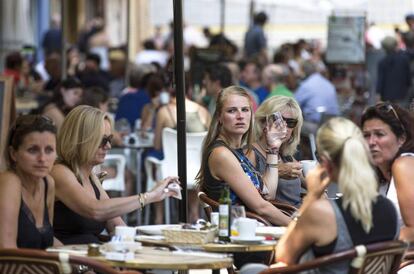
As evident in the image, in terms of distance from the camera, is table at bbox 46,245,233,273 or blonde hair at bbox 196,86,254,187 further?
blonde hair at bbox 196,86,254,187

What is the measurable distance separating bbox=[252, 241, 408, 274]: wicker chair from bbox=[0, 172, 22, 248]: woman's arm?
1125 mm

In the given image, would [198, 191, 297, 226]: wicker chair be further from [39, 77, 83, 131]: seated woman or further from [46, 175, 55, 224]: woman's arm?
[39, 77, 83, 131]: seated woman

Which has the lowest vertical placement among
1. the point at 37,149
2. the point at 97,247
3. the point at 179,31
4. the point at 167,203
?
the point at 167,203

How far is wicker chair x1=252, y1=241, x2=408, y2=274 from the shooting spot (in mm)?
5074

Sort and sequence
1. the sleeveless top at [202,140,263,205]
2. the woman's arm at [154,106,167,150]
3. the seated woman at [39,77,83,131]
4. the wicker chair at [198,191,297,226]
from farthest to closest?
the woman's arm at [154,106,167,150]
the seated woman at [39,77,83,131]
the sleeveless top at [202,140,263,205]
the wicker chair at [198,191,297,226]

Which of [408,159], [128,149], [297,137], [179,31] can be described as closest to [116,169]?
[128,149]

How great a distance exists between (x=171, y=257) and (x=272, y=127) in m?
2.39

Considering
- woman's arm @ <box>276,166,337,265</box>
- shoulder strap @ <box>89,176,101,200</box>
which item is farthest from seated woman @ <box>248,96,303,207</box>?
woman's arm @ <box>276,166,337,265</box>

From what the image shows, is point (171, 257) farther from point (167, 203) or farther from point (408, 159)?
point (167, 203)

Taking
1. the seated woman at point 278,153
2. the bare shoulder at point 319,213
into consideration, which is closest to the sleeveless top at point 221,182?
the seated woman at point 278,153

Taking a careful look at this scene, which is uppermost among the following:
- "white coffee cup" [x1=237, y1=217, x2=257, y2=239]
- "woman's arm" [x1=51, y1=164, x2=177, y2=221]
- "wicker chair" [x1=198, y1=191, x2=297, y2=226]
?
"woman's arm" [x1=51, y1=164, x2=177, y2=221]

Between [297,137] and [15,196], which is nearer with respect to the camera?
[15,196]

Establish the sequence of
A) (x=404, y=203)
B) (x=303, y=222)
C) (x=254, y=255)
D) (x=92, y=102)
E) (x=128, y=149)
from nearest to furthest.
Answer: (x=303, y=222) < (x=404, y=203) < (x=254, y=255) < (x=92, y=102) < (x=128, y=149)

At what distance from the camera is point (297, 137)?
8062 millimetres
